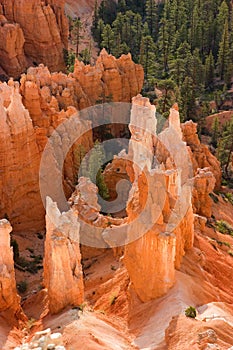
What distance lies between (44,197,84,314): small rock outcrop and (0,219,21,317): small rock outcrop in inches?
51.3

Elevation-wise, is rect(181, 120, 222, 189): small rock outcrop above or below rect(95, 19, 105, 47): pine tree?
below

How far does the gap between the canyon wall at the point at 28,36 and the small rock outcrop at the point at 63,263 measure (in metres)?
32.1

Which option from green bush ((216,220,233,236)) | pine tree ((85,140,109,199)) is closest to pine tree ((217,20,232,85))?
pine tree ((85,140,109,199))

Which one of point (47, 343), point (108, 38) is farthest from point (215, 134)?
point (47, 343)

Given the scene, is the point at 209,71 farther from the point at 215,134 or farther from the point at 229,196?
the point at 229,196

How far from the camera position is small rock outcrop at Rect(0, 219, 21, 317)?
19688 mm

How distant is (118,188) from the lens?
33.7m

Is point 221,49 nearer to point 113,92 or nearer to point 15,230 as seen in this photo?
point 113,92

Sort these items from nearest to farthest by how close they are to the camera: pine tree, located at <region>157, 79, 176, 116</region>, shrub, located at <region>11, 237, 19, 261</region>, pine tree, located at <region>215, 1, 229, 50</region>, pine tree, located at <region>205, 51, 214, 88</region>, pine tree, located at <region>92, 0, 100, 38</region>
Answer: shrub, located at <region>11, 237, 19, 261</region>
pine tree, located at <region>157, 79, 176, 116</region>
pine tree, located at <region>205, 51, 214, 88</region>
pine tree, located at <region>215, 1, 229, 50</region>
pine tree, located at <region>92, 0, 100, 38</region>

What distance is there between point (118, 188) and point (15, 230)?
659 cm

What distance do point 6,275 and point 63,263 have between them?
2.00 m

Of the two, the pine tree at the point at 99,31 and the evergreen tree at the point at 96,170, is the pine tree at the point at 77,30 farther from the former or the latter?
the evergreen tree at the point at 96,170

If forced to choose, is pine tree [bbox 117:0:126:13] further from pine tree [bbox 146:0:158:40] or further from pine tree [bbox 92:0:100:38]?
pine tree [bbox 146:0:158:40]

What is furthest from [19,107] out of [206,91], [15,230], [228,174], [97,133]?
[206,91]
